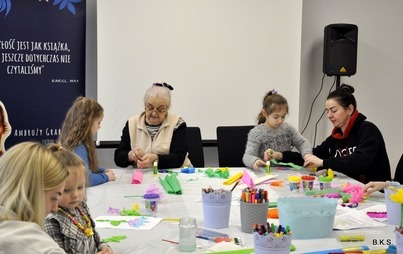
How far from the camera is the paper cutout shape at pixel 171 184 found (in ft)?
8.25

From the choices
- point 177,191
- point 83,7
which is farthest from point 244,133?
point 83,7

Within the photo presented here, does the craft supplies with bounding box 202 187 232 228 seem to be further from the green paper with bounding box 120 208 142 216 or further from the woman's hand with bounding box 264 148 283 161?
the woman's hand with bounding box 264 148 283 161

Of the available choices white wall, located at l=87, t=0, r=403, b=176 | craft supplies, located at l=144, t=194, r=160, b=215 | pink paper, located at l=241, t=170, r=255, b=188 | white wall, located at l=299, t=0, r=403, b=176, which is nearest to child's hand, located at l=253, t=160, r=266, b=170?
pink paper, located at l=241, t=170, r=255, b=188

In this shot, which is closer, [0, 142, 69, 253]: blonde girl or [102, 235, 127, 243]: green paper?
[0, 142, 69, 253]: blonde girl

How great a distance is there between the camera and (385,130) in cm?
529

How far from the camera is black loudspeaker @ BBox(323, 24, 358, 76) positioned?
467 cm

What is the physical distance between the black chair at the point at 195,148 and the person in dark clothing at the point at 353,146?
0.99 meters

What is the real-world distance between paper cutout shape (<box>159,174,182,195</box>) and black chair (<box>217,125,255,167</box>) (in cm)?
103

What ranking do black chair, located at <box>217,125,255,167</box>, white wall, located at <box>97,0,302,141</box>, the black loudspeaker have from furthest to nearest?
the black loudspeaker
white wall, located at <box>97,0,302,141</box>
black chair, located at <box>217,125,255,167</box>

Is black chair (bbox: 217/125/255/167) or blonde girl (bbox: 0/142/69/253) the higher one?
blonde girl (bbox: 0/142/69/253)

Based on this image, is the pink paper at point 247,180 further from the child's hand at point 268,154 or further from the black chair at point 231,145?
the black chair at point 231,145

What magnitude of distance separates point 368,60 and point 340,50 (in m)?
0.61

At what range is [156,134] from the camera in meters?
3.38

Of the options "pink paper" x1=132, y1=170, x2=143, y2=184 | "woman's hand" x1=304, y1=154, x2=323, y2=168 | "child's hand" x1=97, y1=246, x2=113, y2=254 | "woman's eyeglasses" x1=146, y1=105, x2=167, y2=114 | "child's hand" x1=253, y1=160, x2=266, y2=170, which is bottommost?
"child's hand" x1=97, y1=246, x2=113, y2=254
